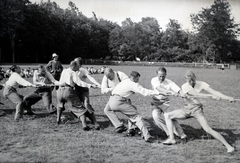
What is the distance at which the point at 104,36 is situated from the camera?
8288 centimetres

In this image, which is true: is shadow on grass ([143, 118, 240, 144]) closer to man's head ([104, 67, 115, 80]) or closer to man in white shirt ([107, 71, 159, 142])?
man in white shirt ([107, 71, 159, 142])

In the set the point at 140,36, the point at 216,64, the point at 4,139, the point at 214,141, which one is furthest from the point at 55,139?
the point at 140,36

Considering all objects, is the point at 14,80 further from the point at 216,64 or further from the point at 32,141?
the point at 216,64

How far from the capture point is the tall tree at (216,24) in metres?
33.1

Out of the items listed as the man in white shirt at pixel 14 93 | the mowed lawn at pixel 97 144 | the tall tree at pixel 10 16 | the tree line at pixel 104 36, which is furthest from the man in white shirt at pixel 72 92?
the tall tree at pixel 10 16

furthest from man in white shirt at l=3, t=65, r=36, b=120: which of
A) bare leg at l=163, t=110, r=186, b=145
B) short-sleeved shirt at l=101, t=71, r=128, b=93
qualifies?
bare leg at l=163, t=110, r=186, b=145

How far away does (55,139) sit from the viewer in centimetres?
636

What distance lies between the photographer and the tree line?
40.5 meters

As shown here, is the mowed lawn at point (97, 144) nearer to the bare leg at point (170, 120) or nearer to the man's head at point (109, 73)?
the bare leg at point (170, 120)

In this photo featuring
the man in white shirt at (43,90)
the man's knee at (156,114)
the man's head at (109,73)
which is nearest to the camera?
the man's knee at (156,114)

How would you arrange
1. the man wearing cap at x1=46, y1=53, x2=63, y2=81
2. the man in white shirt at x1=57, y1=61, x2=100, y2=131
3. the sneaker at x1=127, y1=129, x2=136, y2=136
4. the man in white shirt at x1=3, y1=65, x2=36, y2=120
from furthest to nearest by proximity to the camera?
the man wearing cap at x1=46, y1=53, x2=63, y2=81 → the man in white shirt at x1=3, y1=65, x2=36, y2=120 → the man in white shirt at x1=57, y1=61, x2=100, y2=131 → the sneaker at x1=127, y1=129, x2=136, y2=136

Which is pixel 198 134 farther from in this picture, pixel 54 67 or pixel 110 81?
pixel 54 67

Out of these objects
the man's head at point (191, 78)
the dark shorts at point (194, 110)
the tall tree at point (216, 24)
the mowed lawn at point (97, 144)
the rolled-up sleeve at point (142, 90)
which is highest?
the tall tree at point (216, 24)

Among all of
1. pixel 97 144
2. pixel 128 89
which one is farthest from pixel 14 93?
pixel 128 89
